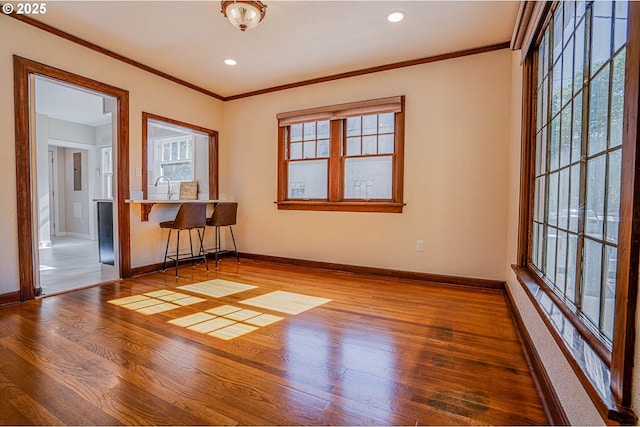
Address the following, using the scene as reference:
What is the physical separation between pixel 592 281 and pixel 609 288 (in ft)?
0.63

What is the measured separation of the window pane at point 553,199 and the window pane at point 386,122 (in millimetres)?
2213

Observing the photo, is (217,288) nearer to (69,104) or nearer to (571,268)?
(571,268)

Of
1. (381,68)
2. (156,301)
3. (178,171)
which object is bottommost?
(156,301)

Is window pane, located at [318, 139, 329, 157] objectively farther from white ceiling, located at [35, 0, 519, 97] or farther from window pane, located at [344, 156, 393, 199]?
white ceiling, located at [35, 0, 519, 97]

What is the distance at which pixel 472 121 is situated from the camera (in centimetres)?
352

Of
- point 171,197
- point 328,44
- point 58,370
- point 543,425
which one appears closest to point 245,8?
point 328,44

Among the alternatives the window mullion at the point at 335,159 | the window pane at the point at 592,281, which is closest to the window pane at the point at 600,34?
the window pane at the point at 592,281

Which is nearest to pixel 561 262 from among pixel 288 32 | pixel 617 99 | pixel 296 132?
pixel 617 99

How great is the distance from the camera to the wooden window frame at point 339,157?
12.7 feet

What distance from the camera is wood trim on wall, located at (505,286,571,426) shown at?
A: 135 centimetres

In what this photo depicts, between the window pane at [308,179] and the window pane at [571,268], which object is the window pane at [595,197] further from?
the window pane at [308,179]

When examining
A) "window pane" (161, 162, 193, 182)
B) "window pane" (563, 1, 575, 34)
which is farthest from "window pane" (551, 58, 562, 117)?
"window pane" (161, 162, 193, 182)

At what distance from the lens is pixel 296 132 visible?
468 centimetres

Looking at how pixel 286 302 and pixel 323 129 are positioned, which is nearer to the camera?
pixel 286 302
